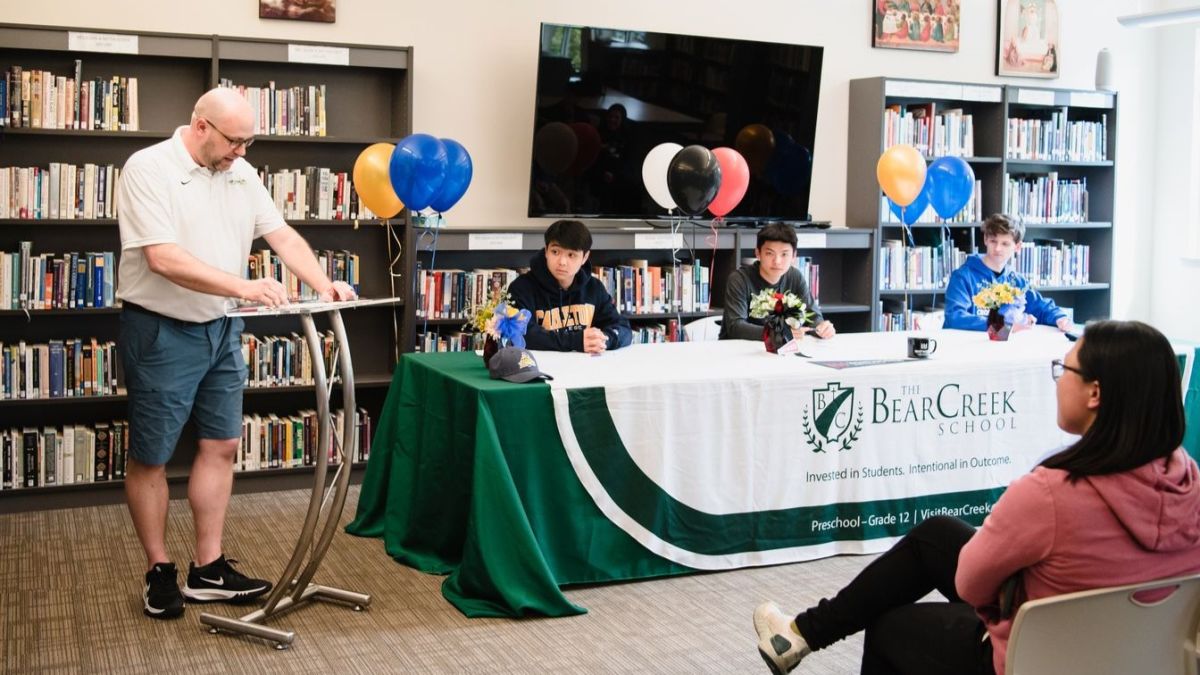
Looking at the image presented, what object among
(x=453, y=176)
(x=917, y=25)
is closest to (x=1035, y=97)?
(x=917, y=25)

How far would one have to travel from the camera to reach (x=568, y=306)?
16.3ft

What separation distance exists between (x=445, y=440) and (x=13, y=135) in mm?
2759

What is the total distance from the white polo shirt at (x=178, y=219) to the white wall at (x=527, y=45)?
2238mm

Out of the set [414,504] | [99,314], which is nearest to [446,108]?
[99,314]

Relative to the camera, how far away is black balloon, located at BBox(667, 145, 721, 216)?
560 centimetres

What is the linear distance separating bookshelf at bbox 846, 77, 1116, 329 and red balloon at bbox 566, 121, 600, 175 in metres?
1.85

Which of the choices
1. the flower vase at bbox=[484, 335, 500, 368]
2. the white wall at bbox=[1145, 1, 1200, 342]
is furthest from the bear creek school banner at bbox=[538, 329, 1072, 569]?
the white wall at bbox=[1145, 1, 1200, 342]

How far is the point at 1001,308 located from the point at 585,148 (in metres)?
2.35

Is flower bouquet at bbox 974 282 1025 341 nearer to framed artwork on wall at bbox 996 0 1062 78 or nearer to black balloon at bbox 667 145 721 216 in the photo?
black balloon at bbox 667 145 721 216

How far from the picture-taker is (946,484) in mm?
4695

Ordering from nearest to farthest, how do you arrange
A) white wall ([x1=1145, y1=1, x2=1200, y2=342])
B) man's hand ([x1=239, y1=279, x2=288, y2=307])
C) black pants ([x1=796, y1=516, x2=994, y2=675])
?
black pants ([x1=796, y1=516, x2=994, y2=675])
man's hand ([x1=239, y1=279, x2=288, y2=307])
white wall ([x1=1145, y1=1, x2=1200, y2=342])

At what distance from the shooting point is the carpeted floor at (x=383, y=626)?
11.6 ft

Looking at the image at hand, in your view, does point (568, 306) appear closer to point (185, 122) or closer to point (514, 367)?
point (514, 367)

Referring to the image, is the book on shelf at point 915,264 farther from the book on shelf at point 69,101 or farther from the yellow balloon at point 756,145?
the book on shelf at point 69,101
